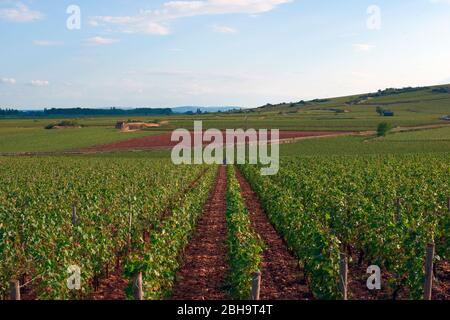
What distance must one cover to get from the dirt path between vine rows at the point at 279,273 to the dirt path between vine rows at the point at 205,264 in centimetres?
115

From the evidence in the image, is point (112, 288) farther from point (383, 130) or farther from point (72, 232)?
point (383, 130)

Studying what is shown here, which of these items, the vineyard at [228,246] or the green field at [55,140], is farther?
the green field at [55,140]

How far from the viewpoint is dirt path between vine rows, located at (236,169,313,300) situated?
10.9m

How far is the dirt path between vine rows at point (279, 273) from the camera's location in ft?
35.7

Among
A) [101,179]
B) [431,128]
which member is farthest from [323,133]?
[101,179]

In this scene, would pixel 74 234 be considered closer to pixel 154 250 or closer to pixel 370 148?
pixel 154 250

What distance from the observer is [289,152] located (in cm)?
5972

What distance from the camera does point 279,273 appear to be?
40.4 feet

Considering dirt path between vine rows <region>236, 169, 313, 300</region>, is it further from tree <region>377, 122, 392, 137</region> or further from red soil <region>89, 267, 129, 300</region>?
tree <region>377, 122, 392, 137</region>

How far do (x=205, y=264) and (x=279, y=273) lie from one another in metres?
2.28

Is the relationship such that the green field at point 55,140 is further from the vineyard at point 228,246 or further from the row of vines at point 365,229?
the row of vines at point 365,229

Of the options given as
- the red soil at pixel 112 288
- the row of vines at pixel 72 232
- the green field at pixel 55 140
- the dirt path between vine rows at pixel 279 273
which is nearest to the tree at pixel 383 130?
the green field at pixel 55 140

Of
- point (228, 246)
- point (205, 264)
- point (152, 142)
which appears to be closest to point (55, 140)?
point (152, 142)

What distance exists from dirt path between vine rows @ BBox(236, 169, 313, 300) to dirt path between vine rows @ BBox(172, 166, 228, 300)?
3.79 feet
